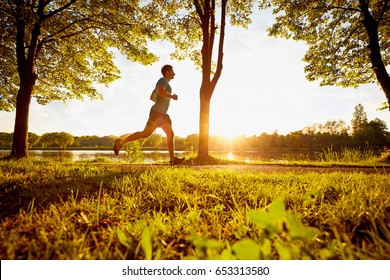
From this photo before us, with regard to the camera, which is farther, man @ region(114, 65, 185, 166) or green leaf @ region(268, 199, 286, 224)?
man @ region(114, 65, 185, 166)

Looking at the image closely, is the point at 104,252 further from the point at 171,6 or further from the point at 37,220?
the point at 171,6

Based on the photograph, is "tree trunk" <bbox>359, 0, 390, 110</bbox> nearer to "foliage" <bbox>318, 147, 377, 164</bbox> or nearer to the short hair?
"foliage" <bbox>318, 147, 377, 164</bbox>

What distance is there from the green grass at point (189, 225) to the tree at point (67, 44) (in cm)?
786

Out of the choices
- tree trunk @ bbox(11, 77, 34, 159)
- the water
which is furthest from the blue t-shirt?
tree trunk @ bbox(11, 77, 34, 159)

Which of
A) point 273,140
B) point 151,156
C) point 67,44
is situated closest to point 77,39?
point 67,44

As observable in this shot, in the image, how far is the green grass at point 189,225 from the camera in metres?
1.03

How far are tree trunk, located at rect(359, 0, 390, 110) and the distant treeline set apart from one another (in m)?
51.1

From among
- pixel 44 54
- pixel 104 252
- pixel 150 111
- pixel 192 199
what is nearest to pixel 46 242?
pixel 104 252

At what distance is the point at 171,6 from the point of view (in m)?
10.9

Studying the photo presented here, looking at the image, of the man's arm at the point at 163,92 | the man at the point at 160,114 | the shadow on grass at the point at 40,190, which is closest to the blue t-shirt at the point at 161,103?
the man at the point at 160,114

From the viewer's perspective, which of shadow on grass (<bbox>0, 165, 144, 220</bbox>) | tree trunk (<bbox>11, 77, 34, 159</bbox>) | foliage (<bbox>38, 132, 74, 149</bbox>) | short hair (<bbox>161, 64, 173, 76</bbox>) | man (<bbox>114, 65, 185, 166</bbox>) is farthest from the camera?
foliage (<bbox>38, 132, 74, 149</bbox>)

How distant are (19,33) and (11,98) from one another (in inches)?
301

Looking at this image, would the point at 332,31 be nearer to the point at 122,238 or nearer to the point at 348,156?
the point at 348,156

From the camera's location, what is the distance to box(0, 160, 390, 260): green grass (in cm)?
103
